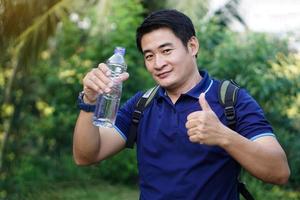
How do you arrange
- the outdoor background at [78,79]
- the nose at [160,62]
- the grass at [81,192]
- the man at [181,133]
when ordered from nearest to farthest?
the man at [181,133]
the nose at [160,62]
the grass at [81,192]
the outdoor background at [78,79]

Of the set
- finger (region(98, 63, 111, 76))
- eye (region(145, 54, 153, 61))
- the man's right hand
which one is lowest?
the man's right hand

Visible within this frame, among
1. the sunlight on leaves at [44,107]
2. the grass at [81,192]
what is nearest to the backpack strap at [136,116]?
the grass at [81,192]

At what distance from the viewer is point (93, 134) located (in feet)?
8.12

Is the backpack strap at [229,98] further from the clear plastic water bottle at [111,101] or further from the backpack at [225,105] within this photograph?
the clear plastic water bottle at [111,101]

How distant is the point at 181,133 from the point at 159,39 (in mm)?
425

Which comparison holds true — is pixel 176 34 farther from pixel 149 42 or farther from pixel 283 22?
pixel 283 22

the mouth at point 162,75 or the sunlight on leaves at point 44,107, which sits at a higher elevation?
the mouth at point 162,75

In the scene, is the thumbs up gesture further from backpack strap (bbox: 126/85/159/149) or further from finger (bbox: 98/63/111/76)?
backpack strap (bbox: 126/85/159/149)

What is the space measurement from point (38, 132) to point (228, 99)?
5.73 m

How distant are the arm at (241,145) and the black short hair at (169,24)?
460mm

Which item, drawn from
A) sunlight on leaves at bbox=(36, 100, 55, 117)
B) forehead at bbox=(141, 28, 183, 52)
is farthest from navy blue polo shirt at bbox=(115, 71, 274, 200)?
sunlight on leaves at bbox=(36, 100, 55, 117)

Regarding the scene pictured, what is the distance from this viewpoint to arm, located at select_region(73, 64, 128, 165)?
2.26 meters

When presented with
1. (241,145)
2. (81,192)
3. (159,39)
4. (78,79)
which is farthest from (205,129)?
(78,79)

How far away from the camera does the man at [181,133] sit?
2.15 meters
